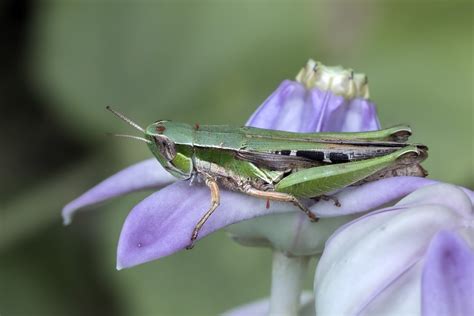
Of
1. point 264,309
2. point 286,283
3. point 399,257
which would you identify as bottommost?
point 264,309

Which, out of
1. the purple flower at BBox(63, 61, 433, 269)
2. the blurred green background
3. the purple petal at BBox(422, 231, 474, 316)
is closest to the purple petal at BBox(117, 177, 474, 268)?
the purple flower at BBox(63, 61, 433, 269)

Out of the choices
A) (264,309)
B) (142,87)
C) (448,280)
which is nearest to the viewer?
(448,280)

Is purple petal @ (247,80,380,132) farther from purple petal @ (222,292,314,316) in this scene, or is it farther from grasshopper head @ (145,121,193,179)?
purple petal @ (222,292,314,316)

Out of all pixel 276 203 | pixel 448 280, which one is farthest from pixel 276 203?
pixel 448 280

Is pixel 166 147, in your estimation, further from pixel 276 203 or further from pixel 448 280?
pixel 448 280

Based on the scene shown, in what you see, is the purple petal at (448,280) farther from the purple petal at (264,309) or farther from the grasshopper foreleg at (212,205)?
Result: the purple petal at (264,309)

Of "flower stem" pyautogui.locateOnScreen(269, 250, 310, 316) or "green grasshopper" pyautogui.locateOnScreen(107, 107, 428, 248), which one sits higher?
"green grasshopper" pyautogui.locateOnScreen(107, 107, 428, 248)
